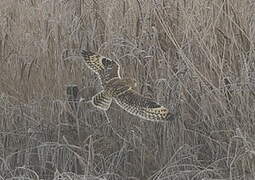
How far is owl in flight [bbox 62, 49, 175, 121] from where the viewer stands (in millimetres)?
1818

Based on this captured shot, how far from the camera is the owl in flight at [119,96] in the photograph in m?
1.82

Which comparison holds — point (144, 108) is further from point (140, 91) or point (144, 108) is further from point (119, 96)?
point (140, 91)

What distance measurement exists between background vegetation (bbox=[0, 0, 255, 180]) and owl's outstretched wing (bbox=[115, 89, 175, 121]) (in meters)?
0.17

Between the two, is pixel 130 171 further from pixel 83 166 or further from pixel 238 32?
pixel 238 32

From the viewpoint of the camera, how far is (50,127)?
216cm

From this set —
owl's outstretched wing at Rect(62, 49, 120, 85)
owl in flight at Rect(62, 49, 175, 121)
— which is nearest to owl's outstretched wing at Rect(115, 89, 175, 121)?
owl in flight at Rect(62, 49, 175, 121)

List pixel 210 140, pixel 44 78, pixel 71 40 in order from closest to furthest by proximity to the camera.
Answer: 1. pixel 210 140
2. pixel 44 78
3. pixel 71 40

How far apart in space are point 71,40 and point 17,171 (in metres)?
0.64

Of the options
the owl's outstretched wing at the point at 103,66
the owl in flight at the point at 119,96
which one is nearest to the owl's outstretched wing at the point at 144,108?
the owl in flight at the point at 119,96

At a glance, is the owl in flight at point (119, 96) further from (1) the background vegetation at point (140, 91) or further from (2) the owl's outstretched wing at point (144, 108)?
(1) the background vegetation at point (140, 91)

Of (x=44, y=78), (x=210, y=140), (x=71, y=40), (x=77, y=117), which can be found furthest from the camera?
(x=71, y=40)

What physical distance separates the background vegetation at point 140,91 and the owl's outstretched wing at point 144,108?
6.7 inches

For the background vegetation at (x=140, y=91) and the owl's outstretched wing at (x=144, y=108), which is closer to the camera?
→ the owl's outstretched wing at (x=144, y=108)

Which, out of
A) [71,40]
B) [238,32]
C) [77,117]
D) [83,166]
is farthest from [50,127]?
[238,32]
